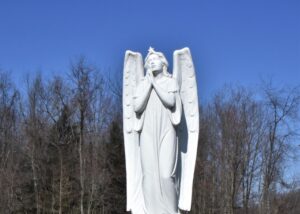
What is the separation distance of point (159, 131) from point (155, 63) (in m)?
1.09

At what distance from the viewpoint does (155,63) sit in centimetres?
846

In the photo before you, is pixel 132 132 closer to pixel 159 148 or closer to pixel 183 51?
pixel 159 148

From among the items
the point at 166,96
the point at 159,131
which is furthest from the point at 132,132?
the point at 166,96

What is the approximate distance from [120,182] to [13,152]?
9429 millimetres

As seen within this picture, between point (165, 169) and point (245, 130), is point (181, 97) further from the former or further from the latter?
point (245, 130)

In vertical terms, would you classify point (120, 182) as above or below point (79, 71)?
below

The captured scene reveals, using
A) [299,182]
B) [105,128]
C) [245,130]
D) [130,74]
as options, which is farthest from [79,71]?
[130,74]

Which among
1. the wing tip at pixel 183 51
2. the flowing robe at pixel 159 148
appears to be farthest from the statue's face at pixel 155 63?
the wing tip at pixel 183 51

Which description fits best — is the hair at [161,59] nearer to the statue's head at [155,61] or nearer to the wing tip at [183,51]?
the statue's head at [155,61]

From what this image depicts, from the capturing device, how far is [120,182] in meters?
31.7

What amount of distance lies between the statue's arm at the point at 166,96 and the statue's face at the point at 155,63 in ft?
1.13

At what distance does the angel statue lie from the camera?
8.09 m

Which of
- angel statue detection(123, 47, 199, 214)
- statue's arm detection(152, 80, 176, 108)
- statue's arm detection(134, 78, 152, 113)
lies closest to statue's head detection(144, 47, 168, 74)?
angel statue detection(123, 47, 199, 214)

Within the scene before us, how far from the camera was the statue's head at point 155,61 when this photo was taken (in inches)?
333
